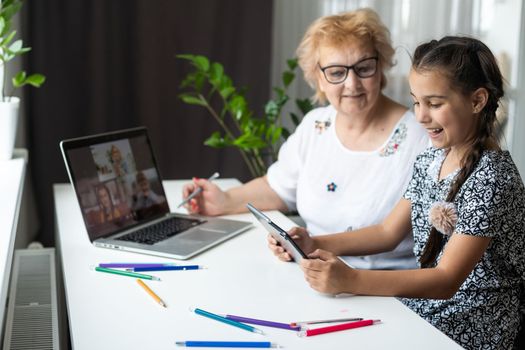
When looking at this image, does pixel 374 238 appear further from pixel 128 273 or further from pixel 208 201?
pixel 128 273

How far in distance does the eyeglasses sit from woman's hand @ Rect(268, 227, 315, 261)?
1.67 ft

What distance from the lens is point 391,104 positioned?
213 cm

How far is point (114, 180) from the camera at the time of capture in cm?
191

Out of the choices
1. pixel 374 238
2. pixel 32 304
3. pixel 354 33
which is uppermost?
pixel 354 33

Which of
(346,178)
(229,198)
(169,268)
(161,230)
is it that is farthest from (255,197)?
(169,268)

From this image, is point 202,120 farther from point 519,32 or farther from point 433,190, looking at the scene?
point 433,190

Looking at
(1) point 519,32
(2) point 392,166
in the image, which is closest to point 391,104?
(2) point 392,166

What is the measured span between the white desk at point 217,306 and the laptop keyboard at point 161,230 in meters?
0.10

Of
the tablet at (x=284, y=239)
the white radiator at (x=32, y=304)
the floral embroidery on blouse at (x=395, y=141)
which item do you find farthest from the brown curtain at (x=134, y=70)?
the tablet at (x=284, y=239)

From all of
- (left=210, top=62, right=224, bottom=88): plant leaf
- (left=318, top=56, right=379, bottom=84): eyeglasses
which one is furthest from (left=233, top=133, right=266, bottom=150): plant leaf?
(left=318, top=56, right=379, bottom=84): eyeglasses

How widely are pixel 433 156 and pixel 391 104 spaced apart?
414 mm

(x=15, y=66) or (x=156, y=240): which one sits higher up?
(x=15, y=66)

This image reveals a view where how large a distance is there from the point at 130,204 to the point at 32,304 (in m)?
0.35

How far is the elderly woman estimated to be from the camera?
6.67 feet
